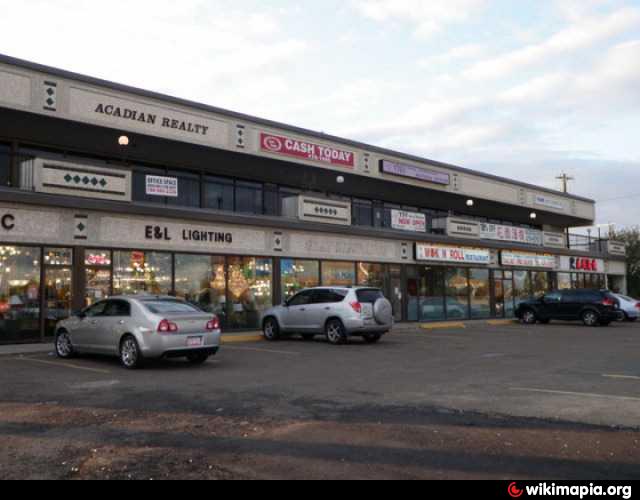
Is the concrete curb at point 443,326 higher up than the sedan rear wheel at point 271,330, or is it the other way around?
the sedan rear wheel at point 271,330

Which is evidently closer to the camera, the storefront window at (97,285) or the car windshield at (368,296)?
the car windshield at (368,296)

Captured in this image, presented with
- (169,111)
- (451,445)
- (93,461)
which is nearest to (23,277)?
(169,111)

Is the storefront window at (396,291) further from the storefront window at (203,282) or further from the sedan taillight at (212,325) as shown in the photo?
the sedan taillight at (212,325)

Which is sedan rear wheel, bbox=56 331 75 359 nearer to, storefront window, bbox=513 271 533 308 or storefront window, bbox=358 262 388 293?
storefront window, bbox=358 262 388 293

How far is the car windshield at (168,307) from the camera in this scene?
44.2ft

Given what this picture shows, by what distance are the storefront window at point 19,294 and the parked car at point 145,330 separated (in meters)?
4.15

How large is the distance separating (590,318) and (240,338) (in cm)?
1695

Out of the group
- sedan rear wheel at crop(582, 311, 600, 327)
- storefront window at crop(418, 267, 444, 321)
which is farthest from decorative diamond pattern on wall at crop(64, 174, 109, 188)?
sedan rear wheel at crop(582, 311, 600, 327)

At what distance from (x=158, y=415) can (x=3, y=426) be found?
1815 mm

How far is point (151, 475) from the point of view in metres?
5.59

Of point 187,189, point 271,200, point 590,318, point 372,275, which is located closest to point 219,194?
point 187,189

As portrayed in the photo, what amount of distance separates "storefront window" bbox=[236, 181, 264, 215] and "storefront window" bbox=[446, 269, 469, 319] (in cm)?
1114
